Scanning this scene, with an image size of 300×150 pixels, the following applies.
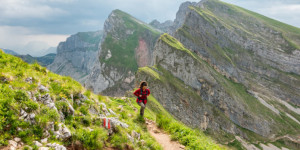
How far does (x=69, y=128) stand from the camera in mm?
7738

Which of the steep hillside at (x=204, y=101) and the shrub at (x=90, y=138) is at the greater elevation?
the shrub at (x=90, y=138)

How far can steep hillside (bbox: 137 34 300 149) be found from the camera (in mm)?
72062

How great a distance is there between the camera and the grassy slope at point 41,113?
613 cm

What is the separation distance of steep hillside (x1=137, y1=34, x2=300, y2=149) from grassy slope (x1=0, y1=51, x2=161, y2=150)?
56.6 meters

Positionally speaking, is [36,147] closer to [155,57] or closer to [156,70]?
[156,70]

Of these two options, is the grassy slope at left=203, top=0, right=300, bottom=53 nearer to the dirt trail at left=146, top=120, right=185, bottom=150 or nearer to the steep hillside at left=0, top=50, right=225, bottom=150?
the dirt trail at left=146, top=120, right=185, bottom=150

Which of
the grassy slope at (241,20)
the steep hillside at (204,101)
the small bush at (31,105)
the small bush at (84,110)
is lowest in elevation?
the steep hillside at (204,101)

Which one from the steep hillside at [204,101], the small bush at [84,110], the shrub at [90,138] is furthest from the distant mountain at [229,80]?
the shrub at [90,138]

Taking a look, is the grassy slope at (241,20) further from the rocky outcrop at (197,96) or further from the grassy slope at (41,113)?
the grassy slope at (41,113)

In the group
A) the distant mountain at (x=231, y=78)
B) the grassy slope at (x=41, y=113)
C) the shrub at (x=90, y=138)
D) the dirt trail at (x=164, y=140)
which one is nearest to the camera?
the grassy slope at (x=41, y=113)

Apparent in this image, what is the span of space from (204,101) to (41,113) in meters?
88.1

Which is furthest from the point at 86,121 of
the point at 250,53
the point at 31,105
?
the point at 250,53

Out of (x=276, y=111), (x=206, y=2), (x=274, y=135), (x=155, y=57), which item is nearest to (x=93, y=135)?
(x=155, y=57)

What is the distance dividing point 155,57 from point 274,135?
84.9m
